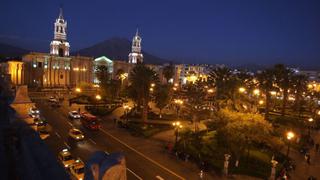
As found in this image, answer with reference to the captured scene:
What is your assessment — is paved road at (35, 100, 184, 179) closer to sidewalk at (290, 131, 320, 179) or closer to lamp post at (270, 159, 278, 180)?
lamp post at (270, 159, 278, 180)

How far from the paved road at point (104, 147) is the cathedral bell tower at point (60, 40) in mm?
50923

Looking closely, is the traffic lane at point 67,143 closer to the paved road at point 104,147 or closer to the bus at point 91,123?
the paved road at point 104,147

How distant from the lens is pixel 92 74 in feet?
295

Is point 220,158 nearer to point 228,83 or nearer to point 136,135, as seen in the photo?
point 136,135

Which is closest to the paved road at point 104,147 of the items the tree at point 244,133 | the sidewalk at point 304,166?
the tree at point 244,133

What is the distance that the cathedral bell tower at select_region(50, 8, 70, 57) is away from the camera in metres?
83.8

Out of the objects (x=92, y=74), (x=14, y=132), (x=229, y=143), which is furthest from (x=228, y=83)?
(x=92, y=74)

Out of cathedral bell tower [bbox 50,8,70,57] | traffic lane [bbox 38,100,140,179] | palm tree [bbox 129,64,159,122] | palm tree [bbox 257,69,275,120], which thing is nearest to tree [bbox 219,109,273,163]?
traffic lane [bbox 38,100,140,179]

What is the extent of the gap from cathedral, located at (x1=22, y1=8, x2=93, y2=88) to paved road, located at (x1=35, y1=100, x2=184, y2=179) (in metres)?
45.6

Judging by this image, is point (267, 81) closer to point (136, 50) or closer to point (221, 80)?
point (221, 80)

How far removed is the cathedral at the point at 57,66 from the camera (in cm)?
7856

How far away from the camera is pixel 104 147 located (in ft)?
86.9

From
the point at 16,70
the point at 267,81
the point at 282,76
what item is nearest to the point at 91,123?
the point at 267,81

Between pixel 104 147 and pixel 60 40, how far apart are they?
66.2 meters
